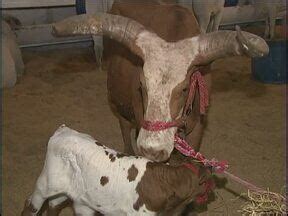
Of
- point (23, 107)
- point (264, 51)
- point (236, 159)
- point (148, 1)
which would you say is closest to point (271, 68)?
point (236, 159)

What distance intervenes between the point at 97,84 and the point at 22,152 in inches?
79.6

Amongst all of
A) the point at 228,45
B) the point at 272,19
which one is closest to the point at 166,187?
the point at 228,45

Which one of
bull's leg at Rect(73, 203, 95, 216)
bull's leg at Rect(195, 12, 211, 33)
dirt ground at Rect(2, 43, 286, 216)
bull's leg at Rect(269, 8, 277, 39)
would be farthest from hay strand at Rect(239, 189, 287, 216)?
bull's leg at Rect(269, 8, 277, 39)

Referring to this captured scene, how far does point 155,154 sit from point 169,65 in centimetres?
51

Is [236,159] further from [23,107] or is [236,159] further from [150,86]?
[23,107]

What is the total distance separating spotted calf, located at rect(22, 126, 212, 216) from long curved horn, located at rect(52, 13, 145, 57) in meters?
0.63

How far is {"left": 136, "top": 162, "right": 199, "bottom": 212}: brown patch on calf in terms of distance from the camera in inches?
97.4

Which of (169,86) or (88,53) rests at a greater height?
(169,86)

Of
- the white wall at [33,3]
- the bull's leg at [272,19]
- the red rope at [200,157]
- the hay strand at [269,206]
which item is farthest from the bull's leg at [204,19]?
the hay strand at [269,206]

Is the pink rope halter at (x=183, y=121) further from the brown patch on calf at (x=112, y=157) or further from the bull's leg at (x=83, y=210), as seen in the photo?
the bull's leg at (x=83, y=210)

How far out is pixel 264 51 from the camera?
8.77ft

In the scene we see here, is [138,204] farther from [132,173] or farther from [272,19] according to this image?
[272,19]

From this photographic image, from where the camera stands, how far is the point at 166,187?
8.13ft

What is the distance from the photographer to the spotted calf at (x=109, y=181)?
2.49 metres
